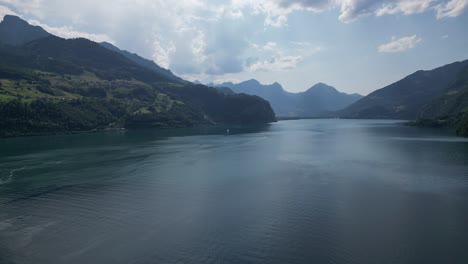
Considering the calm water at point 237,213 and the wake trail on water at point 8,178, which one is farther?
the wake trail on water at point 8,178

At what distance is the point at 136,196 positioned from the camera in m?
53.0

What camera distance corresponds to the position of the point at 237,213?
4344 cm

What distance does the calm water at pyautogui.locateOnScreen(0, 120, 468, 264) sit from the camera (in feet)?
102

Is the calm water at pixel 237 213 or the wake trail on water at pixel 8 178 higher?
the wake trail on water at pixel 8 178

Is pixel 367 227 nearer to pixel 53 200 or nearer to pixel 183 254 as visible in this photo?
pixel 183 254

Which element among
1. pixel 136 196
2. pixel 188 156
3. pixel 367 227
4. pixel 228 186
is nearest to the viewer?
pixel 367 227

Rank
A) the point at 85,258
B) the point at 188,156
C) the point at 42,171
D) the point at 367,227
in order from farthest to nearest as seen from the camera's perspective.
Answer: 1. the point at 188,156
2. the point at 42,171
3. the point at 367,227
4. the point at 85,258

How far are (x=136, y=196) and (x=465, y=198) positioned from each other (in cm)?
5218

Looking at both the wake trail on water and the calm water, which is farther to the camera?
the wake trail on water

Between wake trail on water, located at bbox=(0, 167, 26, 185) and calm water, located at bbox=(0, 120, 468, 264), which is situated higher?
wake trail on water, located at bbox=(0, 167, 26, 185)

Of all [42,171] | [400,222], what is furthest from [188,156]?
[400,222]

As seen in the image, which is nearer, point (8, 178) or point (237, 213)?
point (237, 213)

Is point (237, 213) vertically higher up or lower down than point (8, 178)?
lower down

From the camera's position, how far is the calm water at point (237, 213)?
31125mm
